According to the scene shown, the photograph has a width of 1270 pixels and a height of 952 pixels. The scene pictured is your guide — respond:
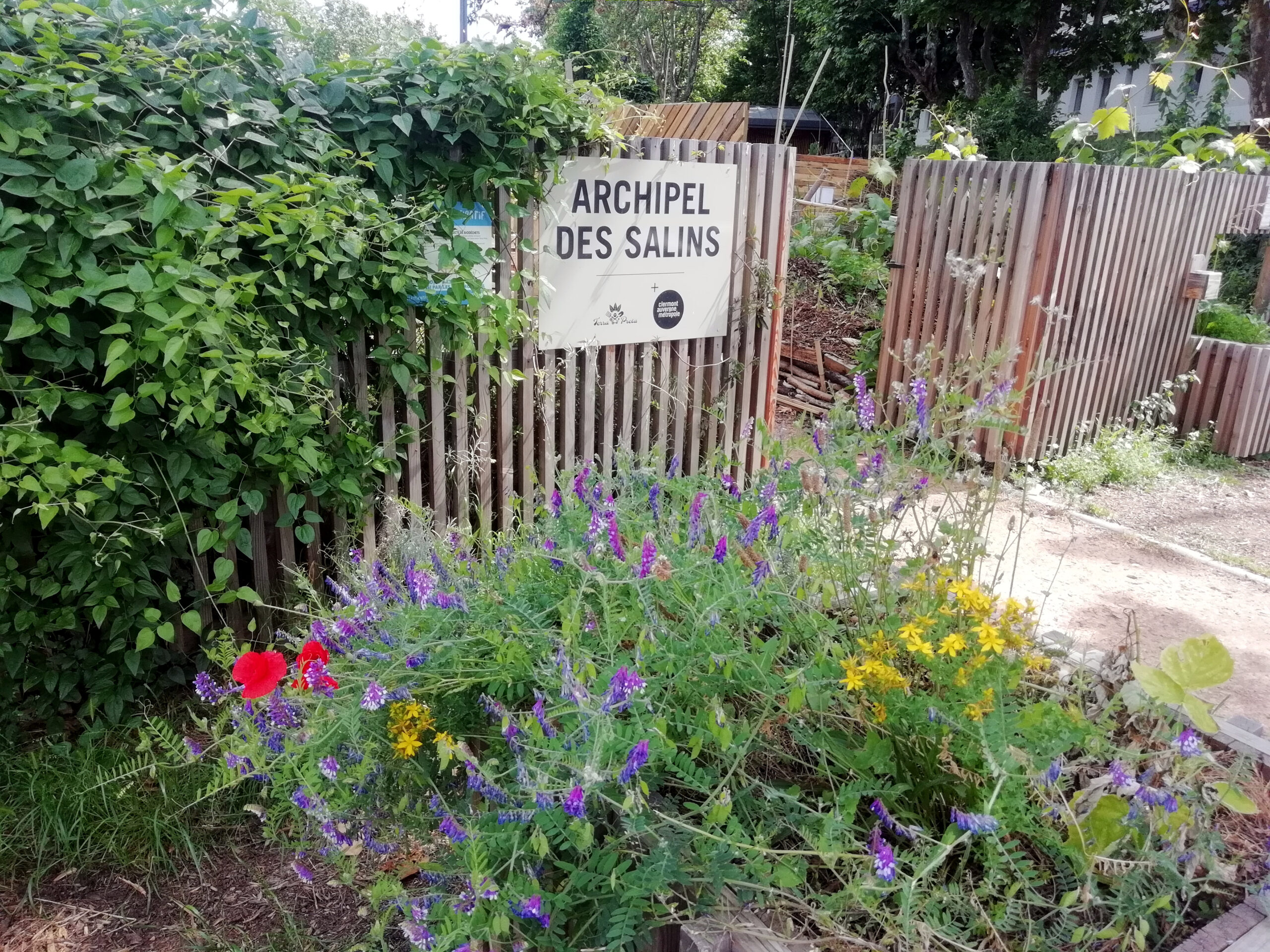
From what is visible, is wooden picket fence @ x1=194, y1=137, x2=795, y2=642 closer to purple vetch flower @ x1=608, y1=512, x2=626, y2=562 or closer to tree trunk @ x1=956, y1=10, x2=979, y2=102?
purple vetch flower @ x1=608, y1=512, x2=626, y2=562

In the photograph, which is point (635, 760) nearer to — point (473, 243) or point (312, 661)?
point (312, 661)

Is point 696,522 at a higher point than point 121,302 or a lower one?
lower

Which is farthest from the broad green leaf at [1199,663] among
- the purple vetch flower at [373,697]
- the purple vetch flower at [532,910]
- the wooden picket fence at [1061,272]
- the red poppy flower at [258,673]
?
the wooden picket fence at [1061,272]

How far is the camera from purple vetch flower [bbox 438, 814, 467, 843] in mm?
1418

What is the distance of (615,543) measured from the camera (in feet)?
5.83

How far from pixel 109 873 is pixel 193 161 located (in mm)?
1931

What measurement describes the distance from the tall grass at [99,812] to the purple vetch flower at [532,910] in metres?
1.33

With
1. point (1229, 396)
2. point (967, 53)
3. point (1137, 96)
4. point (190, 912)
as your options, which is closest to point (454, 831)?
point (190, 912)

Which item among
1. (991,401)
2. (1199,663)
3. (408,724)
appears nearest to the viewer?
(1199,663)

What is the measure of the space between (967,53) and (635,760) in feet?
80.9

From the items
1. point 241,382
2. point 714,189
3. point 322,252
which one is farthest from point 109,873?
point 714,189

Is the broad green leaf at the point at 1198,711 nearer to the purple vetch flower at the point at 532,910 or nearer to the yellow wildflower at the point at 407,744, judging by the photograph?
the purple vetch flower at the point at 532,910

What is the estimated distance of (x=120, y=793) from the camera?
6.83 feet

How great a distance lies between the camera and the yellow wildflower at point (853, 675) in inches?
57.9
